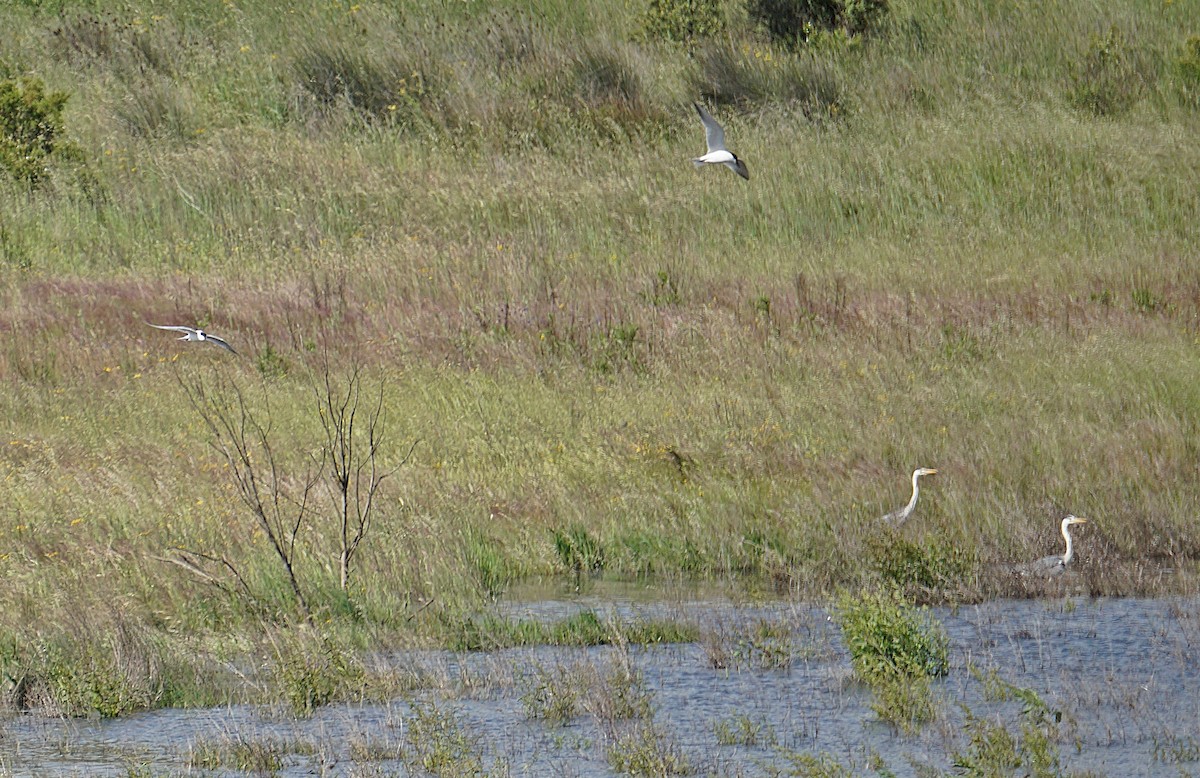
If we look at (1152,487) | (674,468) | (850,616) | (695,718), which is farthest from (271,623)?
(1152,487)

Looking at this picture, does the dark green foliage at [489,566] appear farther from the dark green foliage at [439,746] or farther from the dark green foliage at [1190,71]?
the dark green foliage at [1190,71]

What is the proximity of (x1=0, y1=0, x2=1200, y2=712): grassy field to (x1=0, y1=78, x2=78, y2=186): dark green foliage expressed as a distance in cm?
19

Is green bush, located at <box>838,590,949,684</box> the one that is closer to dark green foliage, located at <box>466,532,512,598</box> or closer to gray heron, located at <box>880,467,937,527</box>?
gray heron, located at <box>880,467,937,527</box>

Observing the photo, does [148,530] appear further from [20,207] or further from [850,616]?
[20,207]

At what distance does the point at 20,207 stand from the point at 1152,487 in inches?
611

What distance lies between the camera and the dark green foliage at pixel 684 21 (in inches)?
1049

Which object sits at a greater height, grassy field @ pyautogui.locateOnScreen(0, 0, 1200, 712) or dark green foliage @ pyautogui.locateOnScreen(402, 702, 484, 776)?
dark green foliage @ pyautogui.locateOnScreen(402, 702, 484, 776)

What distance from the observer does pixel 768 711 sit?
7648 mm

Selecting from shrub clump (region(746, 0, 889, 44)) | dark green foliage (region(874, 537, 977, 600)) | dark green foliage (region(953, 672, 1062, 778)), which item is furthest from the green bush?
shrub clump (region(746, 0, 889, 44))

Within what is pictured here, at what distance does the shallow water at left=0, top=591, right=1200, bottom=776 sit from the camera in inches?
273

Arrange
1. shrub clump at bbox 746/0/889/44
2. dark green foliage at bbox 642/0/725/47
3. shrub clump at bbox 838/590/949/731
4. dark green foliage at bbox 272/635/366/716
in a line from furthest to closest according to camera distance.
→ shrub clump at bbox 746/0/889/44, dark green foliage at bbox 642/0/725/47, dark green foliage at bbox 272/635/366/716, shrub clump at bbox 838/590/949/731

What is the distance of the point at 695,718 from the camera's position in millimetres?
7570

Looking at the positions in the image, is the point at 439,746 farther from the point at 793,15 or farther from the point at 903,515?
the point at 793,15

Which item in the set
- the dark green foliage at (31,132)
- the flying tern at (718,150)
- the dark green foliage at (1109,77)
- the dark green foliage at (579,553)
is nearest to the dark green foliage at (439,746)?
the dark green foliage at (579,553)
